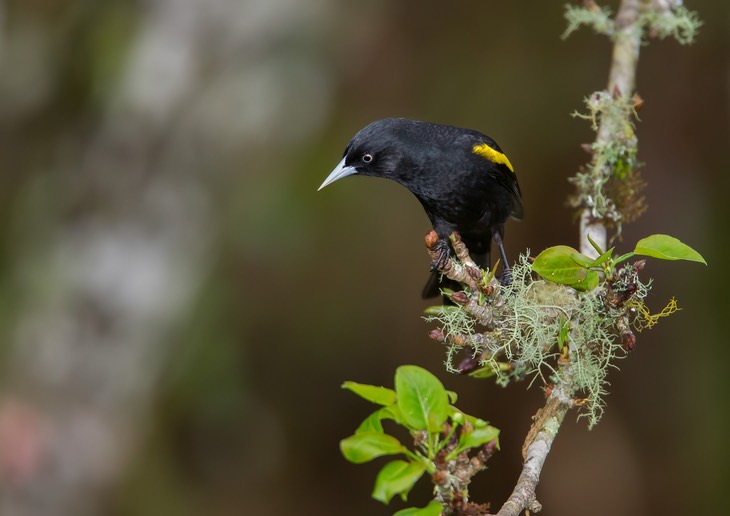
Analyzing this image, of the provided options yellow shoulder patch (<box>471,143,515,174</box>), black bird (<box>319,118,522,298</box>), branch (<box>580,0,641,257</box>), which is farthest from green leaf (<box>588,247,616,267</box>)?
yellow shoulder patch (<box>471,143,515,174</box>)

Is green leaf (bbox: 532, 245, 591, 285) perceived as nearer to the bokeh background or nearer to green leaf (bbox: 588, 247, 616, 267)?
green leaf (bbox: 588, 247, 616, 267)

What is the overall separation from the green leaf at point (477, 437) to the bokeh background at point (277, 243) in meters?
3.64

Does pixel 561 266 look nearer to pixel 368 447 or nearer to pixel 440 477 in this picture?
pixel 440 477

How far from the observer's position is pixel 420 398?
1.69 m

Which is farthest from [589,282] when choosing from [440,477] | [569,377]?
[440,477]

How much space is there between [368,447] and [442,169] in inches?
76.7

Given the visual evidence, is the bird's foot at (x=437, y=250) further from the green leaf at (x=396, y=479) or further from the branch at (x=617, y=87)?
the green leaf at (x=396, y=479)

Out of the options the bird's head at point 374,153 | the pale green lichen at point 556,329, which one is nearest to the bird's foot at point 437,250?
the pale green lichen at point 556,329

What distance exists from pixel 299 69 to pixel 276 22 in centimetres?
47

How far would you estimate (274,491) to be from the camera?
21.9 feet

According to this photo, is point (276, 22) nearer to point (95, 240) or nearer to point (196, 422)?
point (95, 240)

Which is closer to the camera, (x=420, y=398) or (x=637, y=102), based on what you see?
(x=420, y=398)

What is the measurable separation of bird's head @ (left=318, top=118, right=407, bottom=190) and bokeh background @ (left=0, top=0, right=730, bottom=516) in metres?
1.94

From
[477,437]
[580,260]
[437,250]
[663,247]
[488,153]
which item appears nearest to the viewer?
[477,437]
